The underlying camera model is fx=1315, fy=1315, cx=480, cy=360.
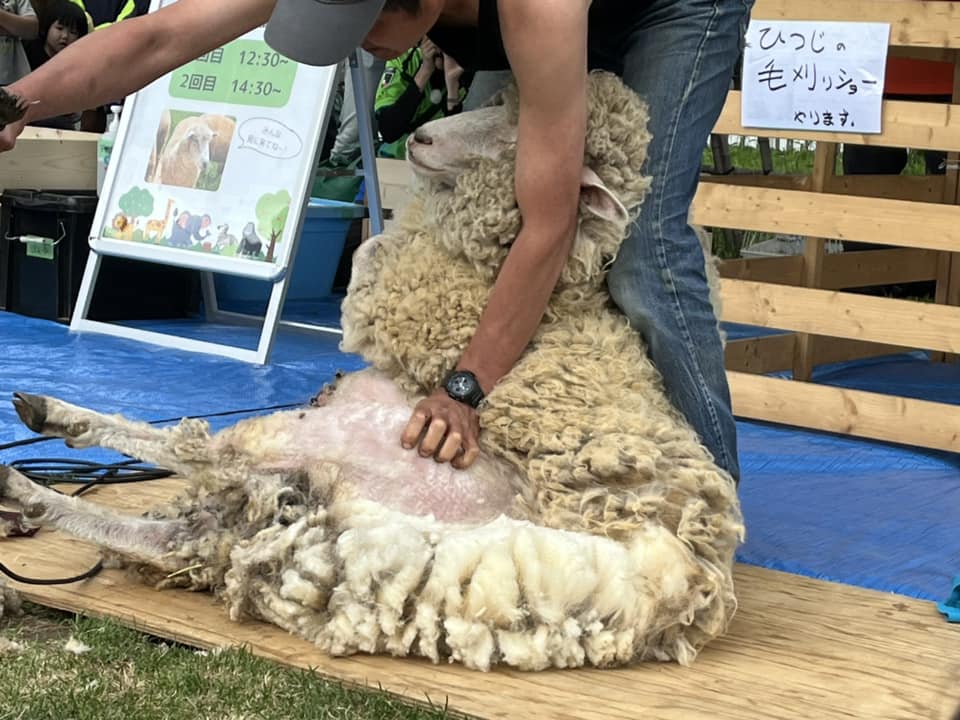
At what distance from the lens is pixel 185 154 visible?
17.1ft

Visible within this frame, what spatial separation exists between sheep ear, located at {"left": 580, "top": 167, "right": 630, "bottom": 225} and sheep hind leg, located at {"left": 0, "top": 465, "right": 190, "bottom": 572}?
98 cm

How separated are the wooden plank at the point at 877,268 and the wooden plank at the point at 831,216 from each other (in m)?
0.95

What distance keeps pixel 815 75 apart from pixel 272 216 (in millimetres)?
2033

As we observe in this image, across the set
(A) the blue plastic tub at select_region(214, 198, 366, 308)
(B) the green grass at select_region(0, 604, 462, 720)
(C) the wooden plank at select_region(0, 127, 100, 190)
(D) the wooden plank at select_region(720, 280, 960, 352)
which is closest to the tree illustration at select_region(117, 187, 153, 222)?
(C) the wooden plank at select_region(0, 127, 100, 190)

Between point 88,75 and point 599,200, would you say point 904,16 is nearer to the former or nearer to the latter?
point 599,200

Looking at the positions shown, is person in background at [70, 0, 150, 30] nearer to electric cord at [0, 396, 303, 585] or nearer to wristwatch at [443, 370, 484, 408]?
electric cord at [0, 396, 303, 585]

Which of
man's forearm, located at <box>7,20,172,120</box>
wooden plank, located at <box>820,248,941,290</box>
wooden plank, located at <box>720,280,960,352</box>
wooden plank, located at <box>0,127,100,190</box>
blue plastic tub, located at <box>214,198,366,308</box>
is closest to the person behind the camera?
man's forearm, located at <box>7,20,172,120</box>

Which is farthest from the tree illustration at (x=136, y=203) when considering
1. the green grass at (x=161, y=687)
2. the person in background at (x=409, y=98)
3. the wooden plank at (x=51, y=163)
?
the green grass at (x=161, y=687)

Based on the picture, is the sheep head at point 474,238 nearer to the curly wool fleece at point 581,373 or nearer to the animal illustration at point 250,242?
the curly wool fleece at point 581,373

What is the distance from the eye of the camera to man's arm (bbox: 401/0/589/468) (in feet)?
7.74

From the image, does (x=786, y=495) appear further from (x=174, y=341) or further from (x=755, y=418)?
(x=174, y=341)

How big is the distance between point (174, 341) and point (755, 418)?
2.21 metres

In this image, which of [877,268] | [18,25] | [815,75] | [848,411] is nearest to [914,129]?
[815,75]

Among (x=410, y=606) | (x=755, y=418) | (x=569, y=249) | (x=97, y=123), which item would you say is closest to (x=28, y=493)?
(x=410, y=606)
